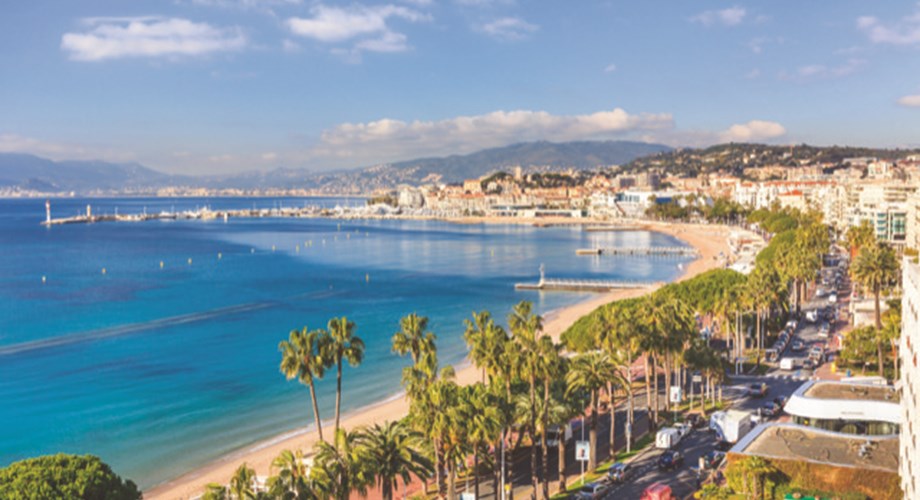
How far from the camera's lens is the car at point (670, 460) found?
90.9ft

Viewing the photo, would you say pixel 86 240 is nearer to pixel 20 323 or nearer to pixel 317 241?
pixel 317 241

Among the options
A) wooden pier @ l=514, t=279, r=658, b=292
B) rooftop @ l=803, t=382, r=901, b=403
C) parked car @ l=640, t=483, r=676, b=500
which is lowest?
wooden pier @ l=514, t=279, r=658, b=292

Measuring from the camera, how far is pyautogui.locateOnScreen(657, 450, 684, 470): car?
27.7m

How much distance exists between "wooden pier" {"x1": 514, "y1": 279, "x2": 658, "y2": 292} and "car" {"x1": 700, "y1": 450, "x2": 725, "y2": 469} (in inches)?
2432

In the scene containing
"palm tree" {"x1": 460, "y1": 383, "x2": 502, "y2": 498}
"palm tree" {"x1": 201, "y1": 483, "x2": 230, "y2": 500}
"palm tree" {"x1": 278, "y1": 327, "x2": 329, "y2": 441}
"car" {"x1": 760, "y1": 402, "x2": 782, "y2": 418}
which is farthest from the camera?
"car" {"x1": 760, "y1": 402, "x2": 782, "y2": 418}

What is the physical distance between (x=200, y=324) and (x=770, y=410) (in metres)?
50.7

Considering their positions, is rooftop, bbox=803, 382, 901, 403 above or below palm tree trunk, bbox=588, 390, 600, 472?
above

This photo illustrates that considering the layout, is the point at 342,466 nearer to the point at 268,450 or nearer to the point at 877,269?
the point at 268,450

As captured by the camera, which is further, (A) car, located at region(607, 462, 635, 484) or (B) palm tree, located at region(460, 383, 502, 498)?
(A) car, located at region(607, 462, 635, 484)

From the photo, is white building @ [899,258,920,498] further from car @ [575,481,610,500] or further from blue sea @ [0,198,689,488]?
blue sea @ [0,198,689,488]

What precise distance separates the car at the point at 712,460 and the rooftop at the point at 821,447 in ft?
7.29

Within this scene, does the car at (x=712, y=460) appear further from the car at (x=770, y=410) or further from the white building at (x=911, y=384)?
the white building at (x=911, y=384)

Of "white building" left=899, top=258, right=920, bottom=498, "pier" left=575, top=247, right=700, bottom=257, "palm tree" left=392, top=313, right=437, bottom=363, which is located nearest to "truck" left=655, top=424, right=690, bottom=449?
"white building" left=899, top=258, right=920, bottom=498

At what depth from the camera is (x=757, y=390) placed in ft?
126
